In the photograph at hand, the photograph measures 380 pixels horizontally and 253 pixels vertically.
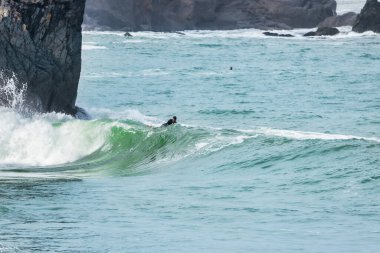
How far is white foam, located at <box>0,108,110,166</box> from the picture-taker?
88.6 ft

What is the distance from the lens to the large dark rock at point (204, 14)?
390ft

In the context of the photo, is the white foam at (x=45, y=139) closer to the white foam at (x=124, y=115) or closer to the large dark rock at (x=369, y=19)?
the white foam at (x=124, y=115)

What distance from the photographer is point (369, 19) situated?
10012 centimetres

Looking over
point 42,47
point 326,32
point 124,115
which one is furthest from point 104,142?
point 326,32

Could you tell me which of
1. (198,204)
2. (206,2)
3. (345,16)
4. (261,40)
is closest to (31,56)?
(198,204)

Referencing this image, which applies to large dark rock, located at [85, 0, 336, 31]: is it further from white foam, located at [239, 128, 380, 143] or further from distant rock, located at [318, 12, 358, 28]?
white foam, located at [239, 128, 380, 143]

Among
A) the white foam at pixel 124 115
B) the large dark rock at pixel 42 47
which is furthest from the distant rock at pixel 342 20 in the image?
the large dark rock at pixel 42 47

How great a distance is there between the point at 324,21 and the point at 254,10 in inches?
472

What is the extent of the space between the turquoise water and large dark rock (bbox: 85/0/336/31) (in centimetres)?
6789

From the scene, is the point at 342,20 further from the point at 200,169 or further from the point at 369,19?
the point at 200,169

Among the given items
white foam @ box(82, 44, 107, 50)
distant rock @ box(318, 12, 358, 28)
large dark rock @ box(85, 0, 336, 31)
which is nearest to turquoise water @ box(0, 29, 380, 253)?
white foam @ box(82, 44, 107, 50)

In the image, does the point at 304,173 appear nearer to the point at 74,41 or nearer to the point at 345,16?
the point at 74,41

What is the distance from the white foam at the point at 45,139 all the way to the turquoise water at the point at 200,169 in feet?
0.14

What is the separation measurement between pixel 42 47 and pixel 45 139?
3.14 meters
